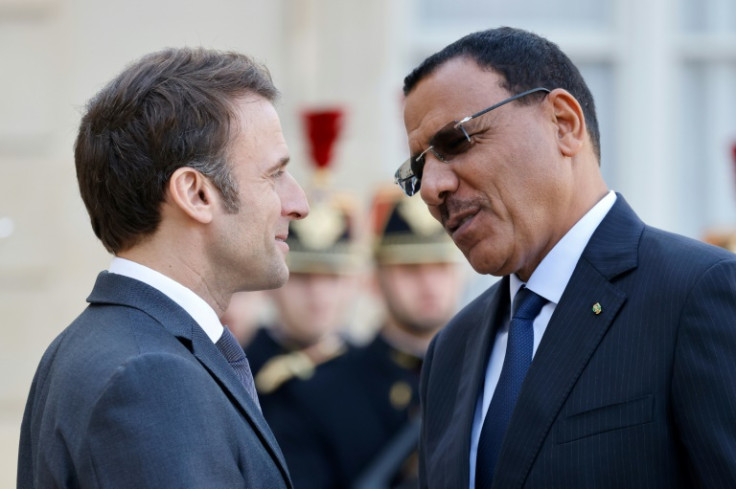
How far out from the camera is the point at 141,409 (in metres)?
2.18

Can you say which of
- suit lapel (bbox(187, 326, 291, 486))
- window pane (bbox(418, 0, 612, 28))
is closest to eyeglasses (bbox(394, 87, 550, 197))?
suit lapel (bbox(187, 326, 291, 486))

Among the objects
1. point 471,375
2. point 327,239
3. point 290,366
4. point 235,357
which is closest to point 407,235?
point 327,239

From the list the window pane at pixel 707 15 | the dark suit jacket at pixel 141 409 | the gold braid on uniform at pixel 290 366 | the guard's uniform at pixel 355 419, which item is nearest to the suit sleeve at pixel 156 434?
the dark suit jacket at pixel 141 409

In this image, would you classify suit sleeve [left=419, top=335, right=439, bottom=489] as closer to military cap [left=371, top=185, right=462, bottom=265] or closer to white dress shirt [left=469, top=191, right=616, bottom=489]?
white dress shirt [left=469, top=191, right=616, bottom=489]

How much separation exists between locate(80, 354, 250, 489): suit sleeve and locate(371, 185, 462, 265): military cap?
143 inches

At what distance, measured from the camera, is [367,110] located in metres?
6.66

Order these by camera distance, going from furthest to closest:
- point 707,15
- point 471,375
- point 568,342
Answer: point 707,15 → point 471,375 → point 568,342

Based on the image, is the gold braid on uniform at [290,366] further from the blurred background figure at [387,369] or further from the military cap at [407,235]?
the military cap at [407,235]

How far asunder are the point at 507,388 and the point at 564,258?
0.98ft

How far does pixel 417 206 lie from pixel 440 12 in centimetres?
159

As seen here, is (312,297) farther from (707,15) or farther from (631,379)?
(631,379)

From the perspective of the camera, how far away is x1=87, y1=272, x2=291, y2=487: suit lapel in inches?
94.3

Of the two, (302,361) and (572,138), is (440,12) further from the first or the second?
(572,138)

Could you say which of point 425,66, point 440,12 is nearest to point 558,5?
point 440,12
